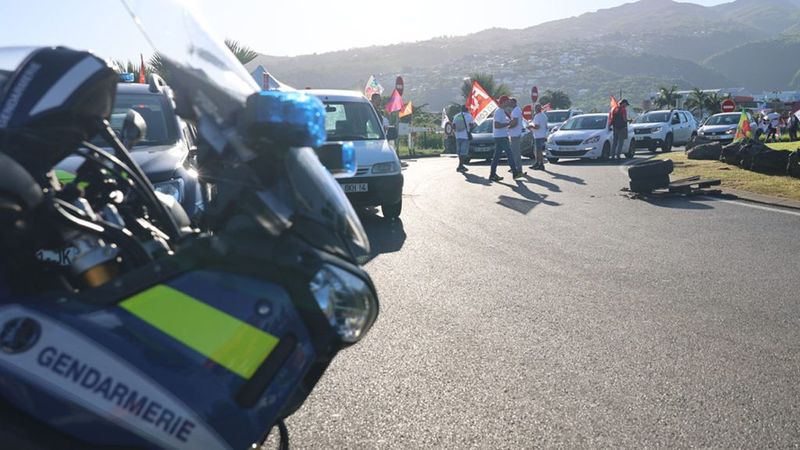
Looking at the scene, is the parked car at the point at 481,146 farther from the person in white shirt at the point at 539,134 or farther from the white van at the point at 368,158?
the white van at the point at 368,158

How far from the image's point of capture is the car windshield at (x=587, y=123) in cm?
2381

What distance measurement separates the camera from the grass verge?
40.8 feet

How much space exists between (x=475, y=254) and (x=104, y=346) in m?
6.45

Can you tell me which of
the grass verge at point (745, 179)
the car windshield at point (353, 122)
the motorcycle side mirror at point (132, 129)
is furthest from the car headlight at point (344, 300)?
the grass verge at point (745, 179)

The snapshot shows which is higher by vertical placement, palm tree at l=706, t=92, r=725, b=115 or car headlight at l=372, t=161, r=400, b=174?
car headlight at l=372, t=161, r=400, b=174

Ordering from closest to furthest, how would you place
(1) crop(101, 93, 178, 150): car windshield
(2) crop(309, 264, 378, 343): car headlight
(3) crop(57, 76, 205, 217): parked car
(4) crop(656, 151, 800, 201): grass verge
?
(2) crop(309, 264, 378, 343): car headlight
(3) crop(57, 76, 205, 217): parked car
(1) crop(101, 93, 178, 150): car windshield
(4) crop(656, 151, 800, 201): grass verge

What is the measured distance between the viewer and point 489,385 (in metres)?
4.16

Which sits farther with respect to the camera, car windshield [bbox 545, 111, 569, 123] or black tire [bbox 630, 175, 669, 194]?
car windshield [bbox 545, 111, 569, 123]

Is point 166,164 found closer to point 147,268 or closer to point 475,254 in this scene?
point 475,254

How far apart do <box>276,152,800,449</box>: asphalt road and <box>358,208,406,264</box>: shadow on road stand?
6cm

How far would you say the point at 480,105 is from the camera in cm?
2056

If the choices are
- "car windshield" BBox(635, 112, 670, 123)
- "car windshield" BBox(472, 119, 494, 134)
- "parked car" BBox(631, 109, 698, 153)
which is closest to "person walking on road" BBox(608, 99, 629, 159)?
"car windshield" BBox(472, 119, 494, 134)

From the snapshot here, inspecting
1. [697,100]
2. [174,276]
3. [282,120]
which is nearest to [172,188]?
[174,276]

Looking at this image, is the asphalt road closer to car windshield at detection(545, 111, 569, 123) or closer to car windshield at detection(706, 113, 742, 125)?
car windshield at detection(706, 113, 742, 125)
